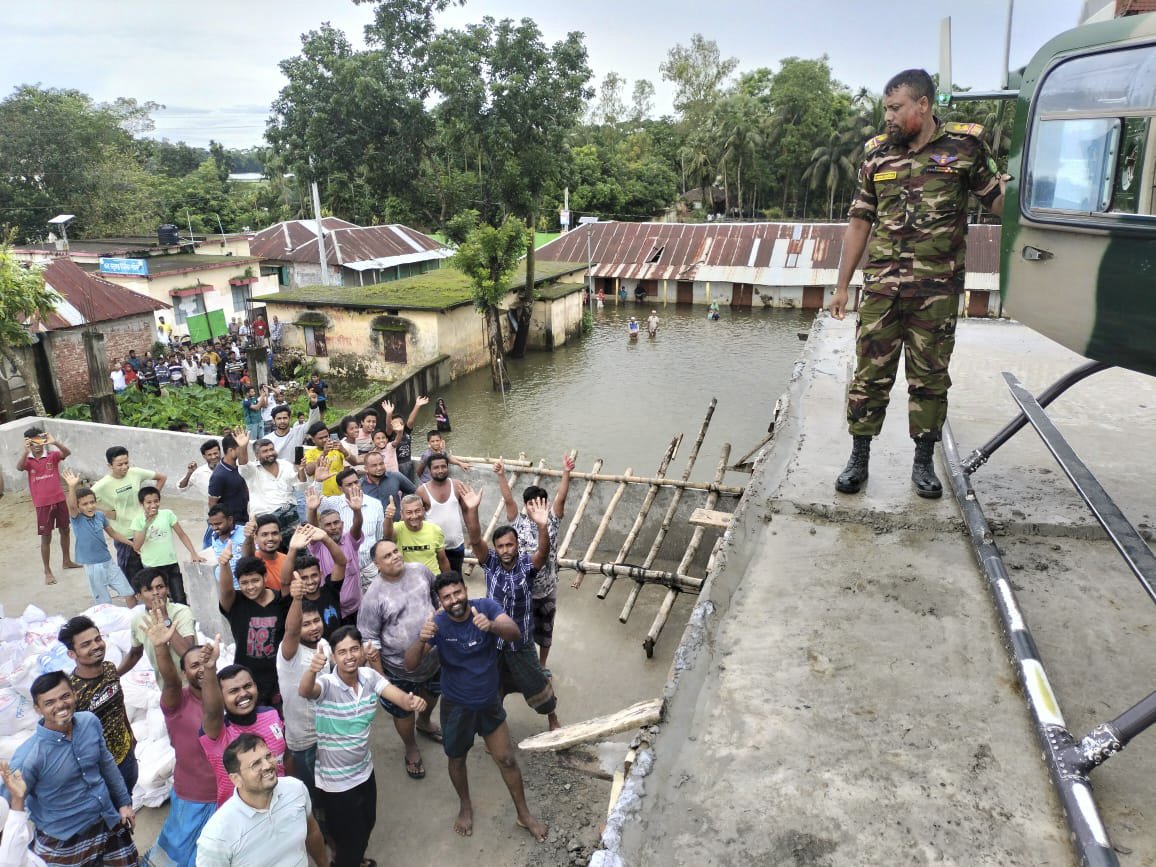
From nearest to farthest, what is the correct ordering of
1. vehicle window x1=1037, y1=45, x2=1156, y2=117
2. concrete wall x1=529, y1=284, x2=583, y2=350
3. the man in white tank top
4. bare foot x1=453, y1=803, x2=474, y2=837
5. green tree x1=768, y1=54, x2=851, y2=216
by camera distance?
vehicle window x1=1037, y1=45, x2=1156, y2=117, bare foot x1=453, y1=803, x2=474, y2=837, the man in white tank top, concrete wall x1=529, y1=284, x2=583, y2=350, green tree x1=768, y1=54, x2=851, y2=216

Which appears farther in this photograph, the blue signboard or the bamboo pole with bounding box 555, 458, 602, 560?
the blue signboard

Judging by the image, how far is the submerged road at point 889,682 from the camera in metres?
2.35

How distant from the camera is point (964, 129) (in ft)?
12.9

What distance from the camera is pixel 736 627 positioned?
3496 millimetres

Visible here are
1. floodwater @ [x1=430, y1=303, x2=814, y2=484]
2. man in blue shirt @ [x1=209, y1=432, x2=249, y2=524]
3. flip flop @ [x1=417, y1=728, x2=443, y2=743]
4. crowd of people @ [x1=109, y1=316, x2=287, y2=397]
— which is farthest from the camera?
crowd of people @ [x1=109, y1=316, x2=287, y2=397]

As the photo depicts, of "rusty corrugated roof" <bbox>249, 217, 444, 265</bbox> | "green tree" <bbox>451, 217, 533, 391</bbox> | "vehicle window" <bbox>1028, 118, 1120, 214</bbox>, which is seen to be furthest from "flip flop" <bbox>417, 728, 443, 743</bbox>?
"rusty corrugated roof" <bbox>249, 217, 444, 265</bbox>

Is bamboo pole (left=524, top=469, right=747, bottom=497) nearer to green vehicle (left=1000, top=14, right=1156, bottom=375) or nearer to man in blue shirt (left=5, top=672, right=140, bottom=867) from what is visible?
green vehicle (left=1000, top=14, right=1156, bottom=375)

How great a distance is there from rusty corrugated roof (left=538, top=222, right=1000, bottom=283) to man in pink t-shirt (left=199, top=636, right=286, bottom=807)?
3294 cm

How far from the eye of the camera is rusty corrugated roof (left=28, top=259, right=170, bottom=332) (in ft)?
53.6

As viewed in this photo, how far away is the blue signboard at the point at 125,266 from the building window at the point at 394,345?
6945mm

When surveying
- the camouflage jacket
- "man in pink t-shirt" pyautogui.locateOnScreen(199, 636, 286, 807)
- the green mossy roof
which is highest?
the camouflage jacket

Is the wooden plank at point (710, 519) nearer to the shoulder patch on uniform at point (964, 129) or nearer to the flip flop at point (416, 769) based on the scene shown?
the flip flop at point (416, 769)

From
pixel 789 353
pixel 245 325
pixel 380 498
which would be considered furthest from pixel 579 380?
pixel 380 498

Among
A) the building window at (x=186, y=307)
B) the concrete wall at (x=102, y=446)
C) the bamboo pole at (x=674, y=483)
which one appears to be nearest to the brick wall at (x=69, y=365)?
the concrete wall at (x=102, y=446)
